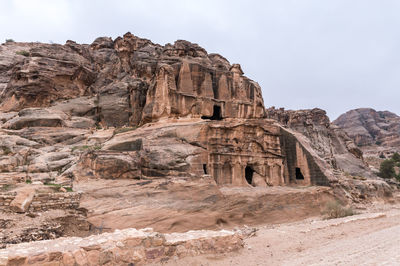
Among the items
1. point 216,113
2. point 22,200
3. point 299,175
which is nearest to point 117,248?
point 22,200

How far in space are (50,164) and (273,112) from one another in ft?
173

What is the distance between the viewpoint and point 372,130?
93500mm

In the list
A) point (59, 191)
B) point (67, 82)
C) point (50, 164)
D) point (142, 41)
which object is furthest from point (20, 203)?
point (142, 41)

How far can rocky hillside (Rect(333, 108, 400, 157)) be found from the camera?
84250mm

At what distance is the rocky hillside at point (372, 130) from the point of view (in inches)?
3317

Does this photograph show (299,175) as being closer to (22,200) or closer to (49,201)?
(49,201)

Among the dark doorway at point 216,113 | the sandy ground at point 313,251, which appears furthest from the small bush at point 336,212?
the dark doorway at point 216,113

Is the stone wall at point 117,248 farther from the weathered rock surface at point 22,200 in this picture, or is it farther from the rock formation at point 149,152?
the weathered rock surface at point 22,200

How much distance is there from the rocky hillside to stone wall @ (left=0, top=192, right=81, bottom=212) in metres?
90.3

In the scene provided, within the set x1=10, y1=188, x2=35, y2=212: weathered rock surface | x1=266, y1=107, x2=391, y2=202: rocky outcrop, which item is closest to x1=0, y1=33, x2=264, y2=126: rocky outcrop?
x1=266, y1=107, x2=391, y2=202: rocky outcrop

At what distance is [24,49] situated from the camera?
44562 mm

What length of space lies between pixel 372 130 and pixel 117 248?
112 m

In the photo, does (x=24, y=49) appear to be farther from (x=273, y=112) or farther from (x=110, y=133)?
(x=273, y=112)

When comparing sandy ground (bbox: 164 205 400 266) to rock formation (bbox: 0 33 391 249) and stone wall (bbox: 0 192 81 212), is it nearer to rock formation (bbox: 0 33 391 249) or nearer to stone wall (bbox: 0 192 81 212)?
rock formation (bbox: 0 33 391 249)
